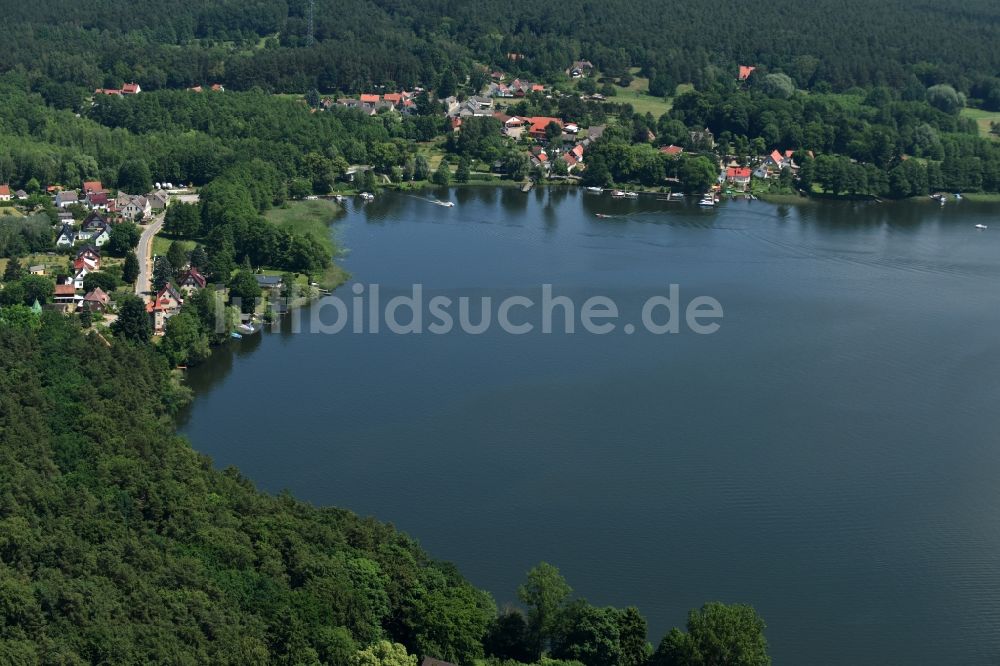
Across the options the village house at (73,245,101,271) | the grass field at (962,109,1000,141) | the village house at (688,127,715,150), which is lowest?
the village house at (73,245,101,271)

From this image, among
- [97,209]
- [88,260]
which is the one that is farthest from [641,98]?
[88,260]

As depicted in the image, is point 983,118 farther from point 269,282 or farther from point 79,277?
point 79,277

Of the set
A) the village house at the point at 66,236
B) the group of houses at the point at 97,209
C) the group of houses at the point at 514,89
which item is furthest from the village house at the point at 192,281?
the group of houses at the point at 514,89

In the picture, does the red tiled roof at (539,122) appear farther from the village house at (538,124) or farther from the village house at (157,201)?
the village house at (157,201)

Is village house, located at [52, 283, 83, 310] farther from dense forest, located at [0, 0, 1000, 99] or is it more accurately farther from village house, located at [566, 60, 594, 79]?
village house, located at [566, 60, 594, 79]

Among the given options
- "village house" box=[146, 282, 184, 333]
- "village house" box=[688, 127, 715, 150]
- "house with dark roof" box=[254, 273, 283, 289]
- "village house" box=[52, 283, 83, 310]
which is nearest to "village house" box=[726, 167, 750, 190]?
"village house" box=[688, 127, 715, 150]

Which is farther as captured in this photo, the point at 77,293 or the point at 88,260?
the point at 88,260
